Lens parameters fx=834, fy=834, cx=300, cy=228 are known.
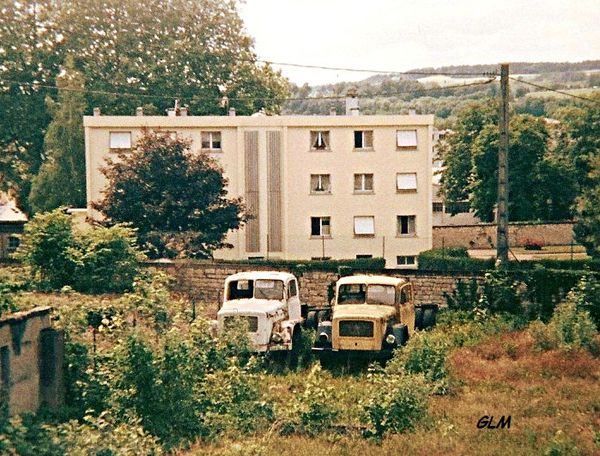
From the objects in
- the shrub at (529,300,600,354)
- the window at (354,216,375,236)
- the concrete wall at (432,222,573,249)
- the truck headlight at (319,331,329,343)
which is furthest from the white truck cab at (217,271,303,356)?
the concrete wall at (432,222,573,249)

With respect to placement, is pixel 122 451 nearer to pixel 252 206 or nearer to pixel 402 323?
pixel 402 323

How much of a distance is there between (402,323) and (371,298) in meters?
0.92

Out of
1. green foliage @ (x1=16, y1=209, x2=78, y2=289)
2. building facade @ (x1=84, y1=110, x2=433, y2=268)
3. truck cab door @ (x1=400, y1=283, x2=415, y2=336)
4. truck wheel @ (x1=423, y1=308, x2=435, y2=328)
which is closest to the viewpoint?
truck cab door @ (x1=400, y1=283, x2=415, y2=336)

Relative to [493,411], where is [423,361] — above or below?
above

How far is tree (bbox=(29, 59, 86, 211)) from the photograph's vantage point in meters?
44.2

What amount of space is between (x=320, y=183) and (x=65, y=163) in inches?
537

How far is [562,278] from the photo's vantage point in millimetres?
23375

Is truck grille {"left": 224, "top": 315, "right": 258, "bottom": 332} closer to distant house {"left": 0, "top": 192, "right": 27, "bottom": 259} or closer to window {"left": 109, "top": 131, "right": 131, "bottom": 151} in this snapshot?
window {"left": 109, "top": 131, "right": 131, "bottom": 151}

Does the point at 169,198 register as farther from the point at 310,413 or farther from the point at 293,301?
the point at 310,413

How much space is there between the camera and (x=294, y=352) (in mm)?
19406

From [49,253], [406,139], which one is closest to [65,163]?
[406,139]

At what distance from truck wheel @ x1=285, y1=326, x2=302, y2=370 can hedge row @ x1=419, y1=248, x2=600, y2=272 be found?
42.3 ft

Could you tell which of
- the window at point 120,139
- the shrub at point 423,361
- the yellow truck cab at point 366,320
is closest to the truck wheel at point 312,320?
the yellow truck cab at point 366,320

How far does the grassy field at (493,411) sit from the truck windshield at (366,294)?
2.03 m
